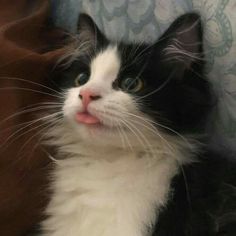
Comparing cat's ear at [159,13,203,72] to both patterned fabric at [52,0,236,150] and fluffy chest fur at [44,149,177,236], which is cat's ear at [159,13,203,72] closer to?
patterned fabric at [52,0,236,150]

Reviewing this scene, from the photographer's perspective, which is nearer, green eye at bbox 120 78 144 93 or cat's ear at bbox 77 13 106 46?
green eye at bbox 120 78 144 93

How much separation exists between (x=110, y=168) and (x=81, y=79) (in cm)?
25

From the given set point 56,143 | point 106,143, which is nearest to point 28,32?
point 56,143

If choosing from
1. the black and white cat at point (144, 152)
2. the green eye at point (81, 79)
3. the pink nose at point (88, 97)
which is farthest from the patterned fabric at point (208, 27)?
the pink nose at point (88, 97)

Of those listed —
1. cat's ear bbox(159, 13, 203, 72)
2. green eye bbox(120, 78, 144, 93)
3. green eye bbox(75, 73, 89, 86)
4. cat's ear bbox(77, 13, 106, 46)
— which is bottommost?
green eye bbox(75, 73, 89, 86)

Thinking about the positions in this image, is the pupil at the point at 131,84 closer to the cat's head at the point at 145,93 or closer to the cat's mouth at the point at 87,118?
the cat's head at the point at 145,93

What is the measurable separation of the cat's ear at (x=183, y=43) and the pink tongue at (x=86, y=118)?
235 millimetres

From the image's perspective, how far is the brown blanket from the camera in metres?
1.16

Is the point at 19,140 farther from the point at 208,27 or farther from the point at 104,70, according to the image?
the point at 208,27

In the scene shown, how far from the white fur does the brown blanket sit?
50 millimetres

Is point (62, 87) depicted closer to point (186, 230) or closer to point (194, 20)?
point (194, 20)

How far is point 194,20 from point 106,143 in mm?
352

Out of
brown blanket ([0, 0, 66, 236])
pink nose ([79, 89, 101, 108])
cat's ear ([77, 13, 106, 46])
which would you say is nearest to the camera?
pink nose ([79, 89, 101, 108])

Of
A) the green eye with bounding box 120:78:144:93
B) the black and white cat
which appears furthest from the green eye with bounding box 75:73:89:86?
the green eye with bounding box 120:78:144:93
